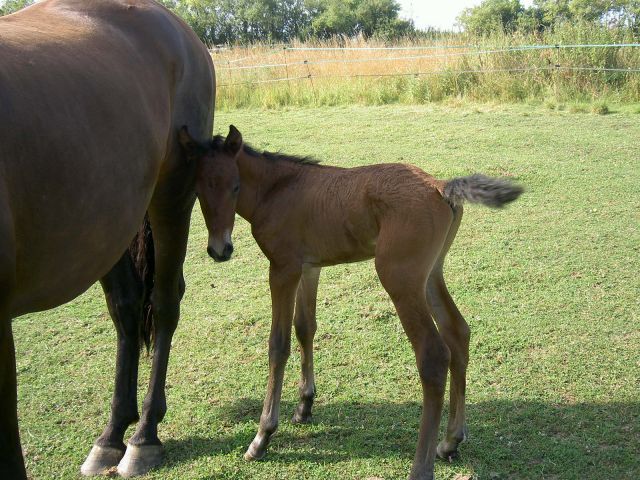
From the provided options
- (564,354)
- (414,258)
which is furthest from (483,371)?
(414,258)

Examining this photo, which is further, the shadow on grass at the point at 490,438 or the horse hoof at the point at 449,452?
the horse hoof at the point at 449,452

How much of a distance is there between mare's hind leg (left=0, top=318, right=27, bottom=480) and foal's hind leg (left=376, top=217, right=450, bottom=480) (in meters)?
1.48

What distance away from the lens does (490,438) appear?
323 cm

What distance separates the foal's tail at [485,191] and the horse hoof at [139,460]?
6.10 ft

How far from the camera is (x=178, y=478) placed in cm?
308

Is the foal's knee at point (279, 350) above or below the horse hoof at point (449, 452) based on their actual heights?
above

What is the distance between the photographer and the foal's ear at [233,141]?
3.21 meters

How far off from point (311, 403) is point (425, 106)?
403 inches

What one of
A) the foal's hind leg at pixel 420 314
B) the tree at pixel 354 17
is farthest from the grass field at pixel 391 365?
the tree at pixel 354 17

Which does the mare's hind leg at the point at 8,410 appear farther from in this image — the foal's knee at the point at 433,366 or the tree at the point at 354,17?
the tree at the point at 354,17

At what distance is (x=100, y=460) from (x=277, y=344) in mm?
1006

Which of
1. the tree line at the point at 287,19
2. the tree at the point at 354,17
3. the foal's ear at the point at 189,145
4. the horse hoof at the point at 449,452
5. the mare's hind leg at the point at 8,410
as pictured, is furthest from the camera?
the tree at the point at 354,17

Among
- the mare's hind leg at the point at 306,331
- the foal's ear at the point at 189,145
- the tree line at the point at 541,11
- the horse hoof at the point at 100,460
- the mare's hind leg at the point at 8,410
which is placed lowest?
the horse hoof at the point at 100,460

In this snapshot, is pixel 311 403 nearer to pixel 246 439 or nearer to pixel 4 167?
pixel 246 439
